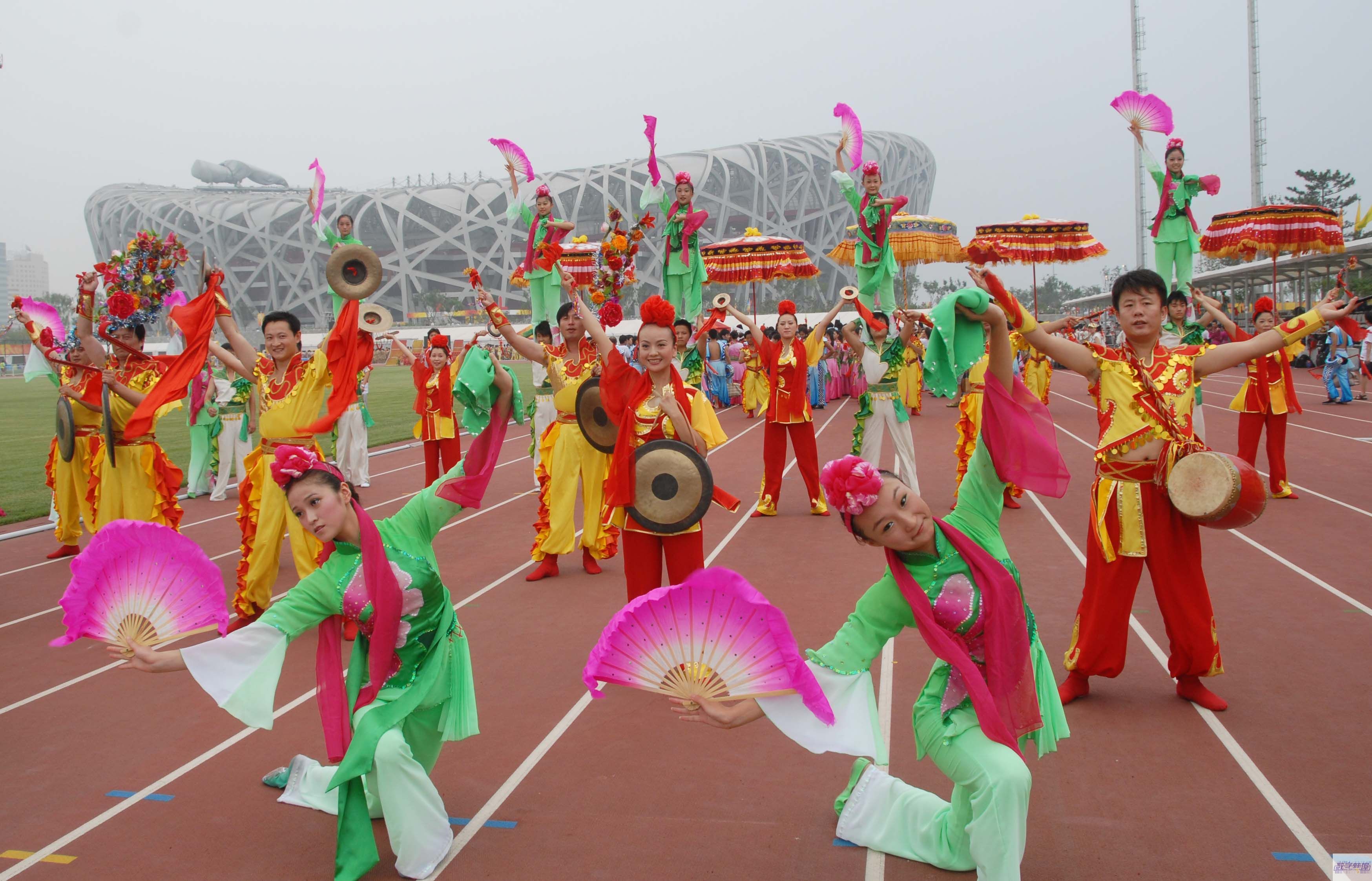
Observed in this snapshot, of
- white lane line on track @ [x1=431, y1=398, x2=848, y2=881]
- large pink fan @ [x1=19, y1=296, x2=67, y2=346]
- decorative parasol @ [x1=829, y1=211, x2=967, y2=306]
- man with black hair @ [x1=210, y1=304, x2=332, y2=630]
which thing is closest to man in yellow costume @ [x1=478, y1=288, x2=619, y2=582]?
man with black hair @ [x1=210, y1=304, x2=332, y2=630]

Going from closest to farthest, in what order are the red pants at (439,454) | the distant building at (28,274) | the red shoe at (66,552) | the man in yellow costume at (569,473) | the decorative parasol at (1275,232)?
1. the man in yellow costume at (569,473)
2. the red shoe at (66,552)
3. the red pants at (439,454)
4. the decorative parasol at (1275,232)
5. the distant building at (28,274)

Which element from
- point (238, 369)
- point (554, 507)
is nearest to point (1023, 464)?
point (554, 507)

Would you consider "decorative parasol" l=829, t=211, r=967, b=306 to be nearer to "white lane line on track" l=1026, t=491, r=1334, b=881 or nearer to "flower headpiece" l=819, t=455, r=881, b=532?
"white lane line on track" l=1026, t=491, r=1334, b=881

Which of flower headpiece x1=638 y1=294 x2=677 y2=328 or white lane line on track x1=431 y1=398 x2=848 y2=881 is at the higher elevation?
flower headpiece x1=638 y1=294 x2=677 y2=328

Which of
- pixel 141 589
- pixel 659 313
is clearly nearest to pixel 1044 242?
pixel 659 313

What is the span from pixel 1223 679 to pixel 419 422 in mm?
8532

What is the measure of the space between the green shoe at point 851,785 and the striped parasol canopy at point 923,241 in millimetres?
18837

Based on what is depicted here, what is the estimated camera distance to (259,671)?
2924mm

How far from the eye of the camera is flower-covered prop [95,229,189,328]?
20.5 feet

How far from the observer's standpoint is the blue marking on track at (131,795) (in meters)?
3.58

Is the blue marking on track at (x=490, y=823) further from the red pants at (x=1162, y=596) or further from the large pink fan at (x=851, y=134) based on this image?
A: the large pink fan at (x=851, y=134)

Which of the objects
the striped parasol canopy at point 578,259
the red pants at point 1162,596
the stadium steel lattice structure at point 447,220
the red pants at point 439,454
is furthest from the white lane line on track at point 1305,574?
the stadium steel lattice structure at point 447,220

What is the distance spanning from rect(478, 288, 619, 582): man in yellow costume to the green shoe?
3.75 meters

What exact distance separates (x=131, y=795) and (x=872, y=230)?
26.7ft
